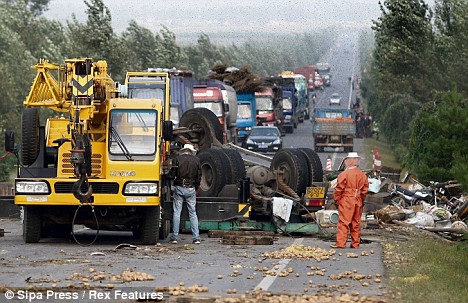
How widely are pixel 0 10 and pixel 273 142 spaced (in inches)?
1120

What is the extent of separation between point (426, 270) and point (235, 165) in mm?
8645

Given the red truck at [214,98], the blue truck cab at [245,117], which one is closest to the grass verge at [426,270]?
the red truck at [214,98]

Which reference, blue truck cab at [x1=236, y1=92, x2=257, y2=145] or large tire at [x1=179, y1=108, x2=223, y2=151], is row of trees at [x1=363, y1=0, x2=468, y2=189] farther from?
large tire at [x1=179, y1=108, x2=223, y2=151]

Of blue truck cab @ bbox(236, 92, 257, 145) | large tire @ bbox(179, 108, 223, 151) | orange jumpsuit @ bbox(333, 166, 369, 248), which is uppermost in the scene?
large tire @ bbox(179, 108, 223, 151)

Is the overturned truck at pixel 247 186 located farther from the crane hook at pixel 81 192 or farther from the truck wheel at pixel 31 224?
the crane hook at pixel 81 192

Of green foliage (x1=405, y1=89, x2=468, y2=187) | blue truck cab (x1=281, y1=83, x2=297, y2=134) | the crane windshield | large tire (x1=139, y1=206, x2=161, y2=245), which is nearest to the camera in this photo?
large tire (x1=139, y1=206, x2=161, y2=245)

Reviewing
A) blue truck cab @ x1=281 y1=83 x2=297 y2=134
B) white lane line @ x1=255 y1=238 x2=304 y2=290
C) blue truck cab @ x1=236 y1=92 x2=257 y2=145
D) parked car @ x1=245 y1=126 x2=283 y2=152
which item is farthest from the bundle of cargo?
white lane line @ x1=255 y1=238 x2=304 y2=290

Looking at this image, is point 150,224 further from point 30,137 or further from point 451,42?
point 451,42

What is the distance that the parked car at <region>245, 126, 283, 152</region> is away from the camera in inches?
2562

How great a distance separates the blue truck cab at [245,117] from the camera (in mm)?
67938

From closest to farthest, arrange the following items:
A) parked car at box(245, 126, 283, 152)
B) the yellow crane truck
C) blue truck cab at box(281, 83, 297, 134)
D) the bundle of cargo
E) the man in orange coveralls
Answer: the man in orange coveralls → the yellow crane truck → the bundle of cargo → parked car at box(245, 126, 283, 152) → blue truck cab at box(281, 83, 297, 134)

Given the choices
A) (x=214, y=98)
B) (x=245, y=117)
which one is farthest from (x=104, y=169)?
(x=245, y=117)

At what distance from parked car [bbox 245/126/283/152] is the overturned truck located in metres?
36.8

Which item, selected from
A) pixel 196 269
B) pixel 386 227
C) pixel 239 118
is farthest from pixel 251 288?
pixel 239 118
